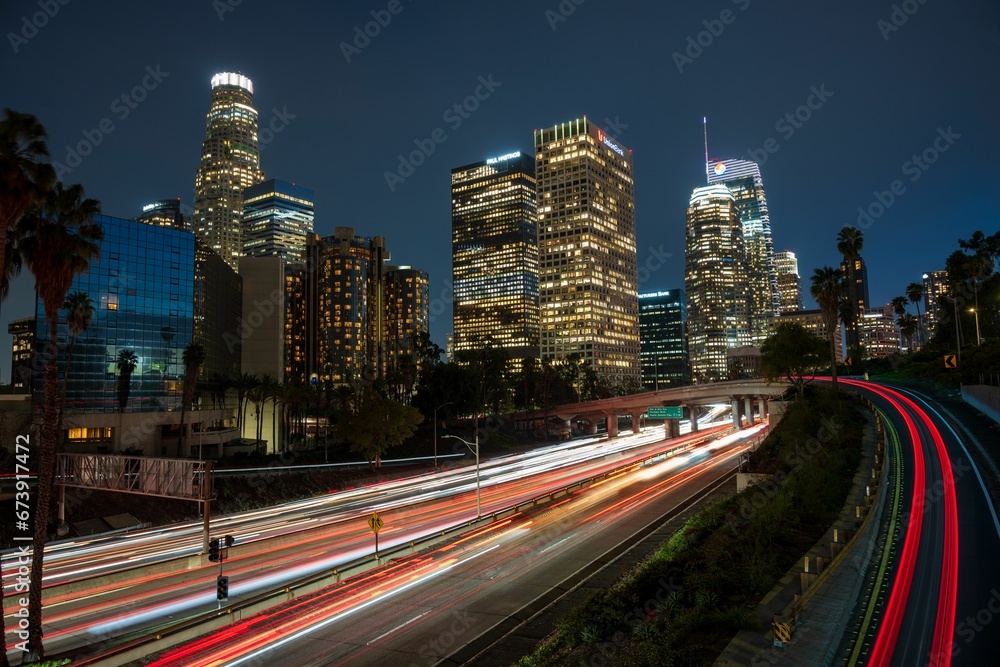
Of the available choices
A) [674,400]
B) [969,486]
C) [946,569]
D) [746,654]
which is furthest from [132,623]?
[674,400]

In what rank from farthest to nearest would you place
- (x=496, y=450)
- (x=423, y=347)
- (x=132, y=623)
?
(x=423, y=347), (x=496, y=450), (x=132, y=623)

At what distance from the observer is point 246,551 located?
3091 cm

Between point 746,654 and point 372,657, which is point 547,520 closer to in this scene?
point 372,657

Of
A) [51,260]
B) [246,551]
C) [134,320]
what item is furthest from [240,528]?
[134,320]

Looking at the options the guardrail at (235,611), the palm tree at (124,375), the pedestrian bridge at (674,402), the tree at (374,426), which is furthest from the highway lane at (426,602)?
the pedestrian bridge at (674,402)

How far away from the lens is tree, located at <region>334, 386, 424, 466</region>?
65000 millimetres

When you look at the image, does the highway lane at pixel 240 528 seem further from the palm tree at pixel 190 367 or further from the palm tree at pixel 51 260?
the palm tree at pixel 190 367

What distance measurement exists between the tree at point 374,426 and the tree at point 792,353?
43345 millimetres

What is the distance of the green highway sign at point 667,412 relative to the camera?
98.2m

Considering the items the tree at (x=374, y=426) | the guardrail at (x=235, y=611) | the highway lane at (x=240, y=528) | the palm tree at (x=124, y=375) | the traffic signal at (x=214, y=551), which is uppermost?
the palm tree at (x=124, y=375)

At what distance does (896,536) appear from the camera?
22.6 meters

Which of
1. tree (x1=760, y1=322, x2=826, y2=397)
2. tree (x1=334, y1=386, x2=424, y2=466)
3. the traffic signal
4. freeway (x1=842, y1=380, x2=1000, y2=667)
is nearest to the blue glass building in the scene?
tree (x1=334, y1=386, x2=424, y2=466)

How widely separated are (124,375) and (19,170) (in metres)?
64.9

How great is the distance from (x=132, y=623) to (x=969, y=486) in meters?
36.3
